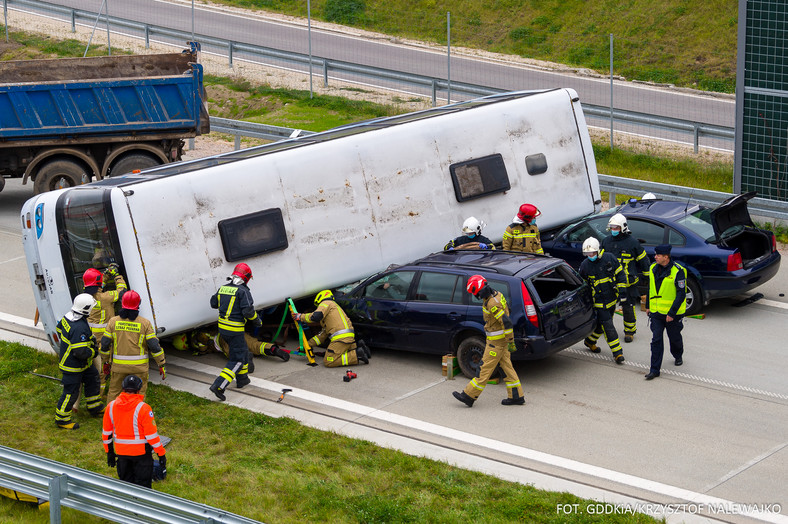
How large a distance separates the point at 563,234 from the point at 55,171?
33.4ft

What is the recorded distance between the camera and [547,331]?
37.4ft

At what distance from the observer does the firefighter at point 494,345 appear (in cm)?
1084

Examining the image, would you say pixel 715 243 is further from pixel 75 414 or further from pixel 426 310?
pixel 75 414

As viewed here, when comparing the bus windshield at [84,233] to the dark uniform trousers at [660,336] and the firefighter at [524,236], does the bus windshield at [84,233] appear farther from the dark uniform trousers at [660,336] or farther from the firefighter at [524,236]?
the dark uniform trousers at [660,336]

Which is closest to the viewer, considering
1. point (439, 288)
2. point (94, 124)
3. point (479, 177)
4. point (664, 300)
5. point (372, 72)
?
point (664, 300)

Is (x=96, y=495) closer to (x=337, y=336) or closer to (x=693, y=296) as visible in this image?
(x=337, y=336)

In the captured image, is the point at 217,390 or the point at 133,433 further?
the point at 217,390

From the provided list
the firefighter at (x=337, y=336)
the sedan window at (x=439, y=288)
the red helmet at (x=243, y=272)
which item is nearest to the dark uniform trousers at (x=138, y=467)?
the red helmet at (x=243, y=272)

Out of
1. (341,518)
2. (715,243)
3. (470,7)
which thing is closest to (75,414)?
(341,518)

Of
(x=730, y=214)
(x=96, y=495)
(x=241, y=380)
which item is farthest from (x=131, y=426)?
(x=730, y=214)

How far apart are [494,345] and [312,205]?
3744mm

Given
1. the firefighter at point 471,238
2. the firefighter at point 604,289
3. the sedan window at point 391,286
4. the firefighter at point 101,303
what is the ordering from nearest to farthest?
1. the firefighter at point 101,303
2. the firefighter at point 604,289
3. the sedan window at point 391,286
4. the firefighter at point 471,238

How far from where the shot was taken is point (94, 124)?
18.9 meters

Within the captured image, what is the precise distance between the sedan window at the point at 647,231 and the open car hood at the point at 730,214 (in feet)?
2.38
